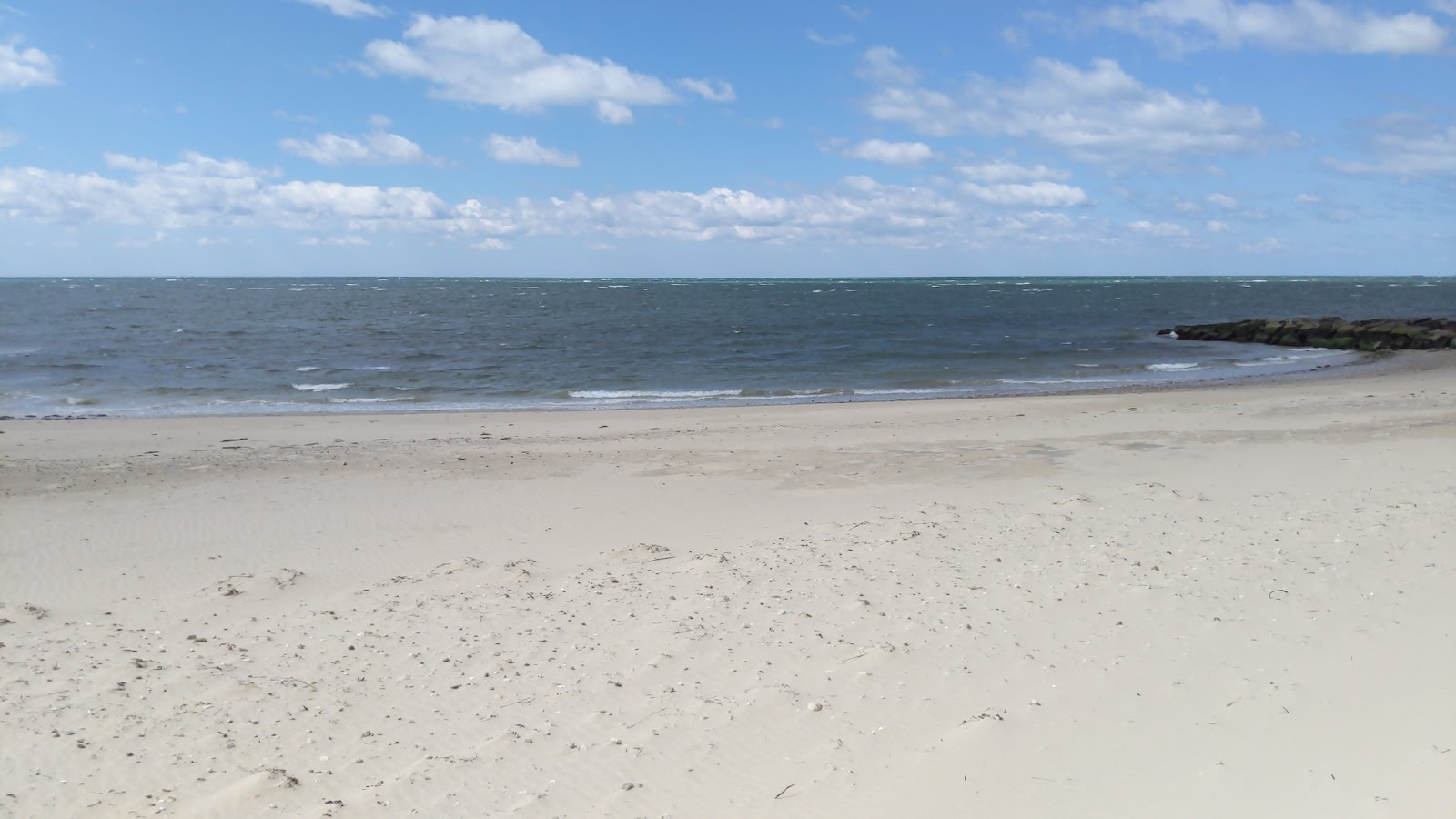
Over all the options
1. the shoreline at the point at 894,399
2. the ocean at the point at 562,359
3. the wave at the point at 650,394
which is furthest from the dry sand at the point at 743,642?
the ocean at the point at 562,359

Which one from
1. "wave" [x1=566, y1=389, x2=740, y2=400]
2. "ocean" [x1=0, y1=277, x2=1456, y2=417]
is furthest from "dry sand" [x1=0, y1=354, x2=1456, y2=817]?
"ocean" [x1=0, y1=277, x2=1456, y2=417]

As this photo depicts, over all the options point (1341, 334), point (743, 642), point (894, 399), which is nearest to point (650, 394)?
point (894, 399)

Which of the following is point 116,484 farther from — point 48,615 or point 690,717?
point 690,717

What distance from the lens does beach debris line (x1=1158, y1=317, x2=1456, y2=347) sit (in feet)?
106

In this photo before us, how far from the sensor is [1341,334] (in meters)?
34.8

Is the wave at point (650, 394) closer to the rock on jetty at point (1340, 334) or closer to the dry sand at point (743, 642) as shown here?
the dry sand at point (743, 642)

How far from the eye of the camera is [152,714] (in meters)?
5.12

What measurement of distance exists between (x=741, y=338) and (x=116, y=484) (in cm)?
3095

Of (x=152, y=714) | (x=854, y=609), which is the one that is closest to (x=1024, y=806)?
(x=854, y=609)

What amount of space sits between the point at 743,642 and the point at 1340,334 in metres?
36.6

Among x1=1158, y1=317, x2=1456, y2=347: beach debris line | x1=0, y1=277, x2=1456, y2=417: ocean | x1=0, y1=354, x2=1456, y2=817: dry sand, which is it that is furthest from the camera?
x1=1158, y1=317, x2=1456, y2=347: beach debris line

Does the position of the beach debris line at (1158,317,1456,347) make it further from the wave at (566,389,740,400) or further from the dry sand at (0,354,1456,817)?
the dry sand at (0,354,1456,817)

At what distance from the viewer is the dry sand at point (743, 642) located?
4438mm

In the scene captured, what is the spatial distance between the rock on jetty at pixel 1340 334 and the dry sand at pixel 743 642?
25.1 metres
